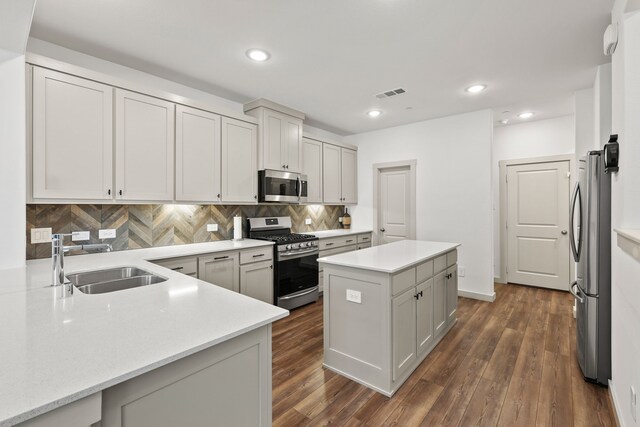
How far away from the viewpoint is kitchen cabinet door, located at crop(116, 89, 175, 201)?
2629mm

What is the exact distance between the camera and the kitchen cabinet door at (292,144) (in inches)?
159

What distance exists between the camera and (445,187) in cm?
449

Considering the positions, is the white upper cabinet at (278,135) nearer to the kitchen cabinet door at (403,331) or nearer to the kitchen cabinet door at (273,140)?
the kitchen cabinet door at (273,140)

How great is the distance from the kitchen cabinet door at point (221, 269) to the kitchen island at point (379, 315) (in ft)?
3.92

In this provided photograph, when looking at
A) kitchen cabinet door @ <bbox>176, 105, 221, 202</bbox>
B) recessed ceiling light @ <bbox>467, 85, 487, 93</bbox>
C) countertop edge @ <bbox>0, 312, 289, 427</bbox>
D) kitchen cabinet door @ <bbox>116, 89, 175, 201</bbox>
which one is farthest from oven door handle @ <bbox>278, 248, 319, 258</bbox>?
recessed ceiling light @ <bbox>467, 85, 487, 93</bbox>

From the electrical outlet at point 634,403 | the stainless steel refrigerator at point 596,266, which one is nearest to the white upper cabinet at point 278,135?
the stainless steel refrigerator at point 596,266

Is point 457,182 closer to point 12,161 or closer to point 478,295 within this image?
point 478,295

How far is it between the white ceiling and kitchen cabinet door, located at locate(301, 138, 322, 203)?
103cm

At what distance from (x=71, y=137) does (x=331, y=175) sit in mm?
3446

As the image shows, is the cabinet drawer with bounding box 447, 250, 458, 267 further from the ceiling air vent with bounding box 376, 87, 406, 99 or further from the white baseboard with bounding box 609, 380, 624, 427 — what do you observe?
the ceiling air vent with bounding box 376, 87, 406, 99

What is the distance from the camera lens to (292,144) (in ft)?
13.6

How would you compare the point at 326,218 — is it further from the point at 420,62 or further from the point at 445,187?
the point at 420,62

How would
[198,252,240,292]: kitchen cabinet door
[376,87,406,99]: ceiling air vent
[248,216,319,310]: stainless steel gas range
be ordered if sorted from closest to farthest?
1. [198,252,240,292]: kitchen cabinet door
2. [376,87,406,99]: ceiling air vent
3. [248,216,319,310]: stainless steel gas range

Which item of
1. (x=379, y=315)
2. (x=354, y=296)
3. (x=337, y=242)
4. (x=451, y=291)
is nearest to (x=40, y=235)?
(x=354, y=296)
